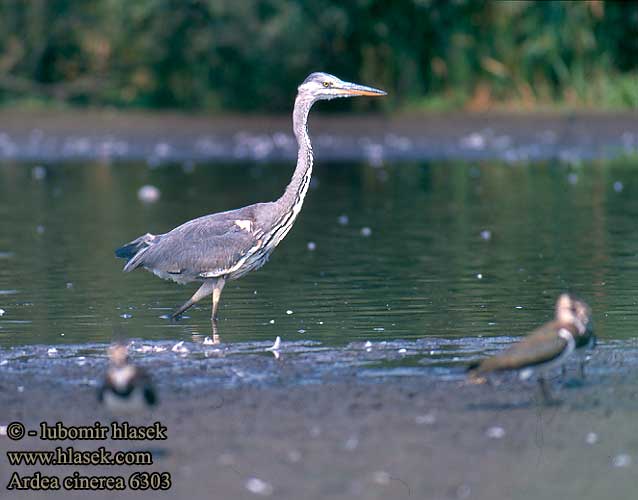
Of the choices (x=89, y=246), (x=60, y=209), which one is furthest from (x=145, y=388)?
(x=60, y=209)

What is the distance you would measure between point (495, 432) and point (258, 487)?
1.43 metres

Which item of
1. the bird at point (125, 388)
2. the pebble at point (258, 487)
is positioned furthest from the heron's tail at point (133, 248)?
the pebble at point (258, 487)

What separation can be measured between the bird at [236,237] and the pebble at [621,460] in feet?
13.5

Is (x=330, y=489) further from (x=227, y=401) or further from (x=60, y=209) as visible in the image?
(x=60, y=209)

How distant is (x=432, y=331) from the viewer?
10266mm

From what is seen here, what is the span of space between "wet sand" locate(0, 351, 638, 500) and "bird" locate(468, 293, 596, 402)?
0.22 meters

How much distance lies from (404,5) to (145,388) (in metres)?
25.8

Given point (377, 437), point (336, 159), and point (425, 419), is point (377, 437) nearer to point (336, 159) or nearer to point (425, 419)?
point (425, 419)

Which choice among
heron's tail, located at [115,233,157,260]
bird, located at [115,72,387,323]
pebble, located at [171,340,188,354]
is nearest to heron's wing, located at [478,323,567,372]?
pebble, located at [171,340,188,354]

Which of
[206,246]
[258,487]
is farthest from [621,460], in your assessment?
[206,246]

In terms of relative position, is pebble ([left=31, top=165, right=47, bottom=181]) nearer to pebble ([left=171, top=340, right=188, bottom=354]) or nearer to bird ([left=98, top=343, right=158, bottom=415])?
pebble ([left=171, top=340, right=188, bottom=354])

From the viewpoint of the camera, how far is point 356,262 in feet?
46.2

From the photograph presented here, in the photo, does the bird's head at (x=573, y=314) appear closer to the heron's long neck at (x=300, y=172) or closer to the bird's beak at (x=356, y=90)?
the heron's long neck at (x=300, y=172)

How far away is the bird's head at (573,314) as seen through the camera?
7.94 meters
